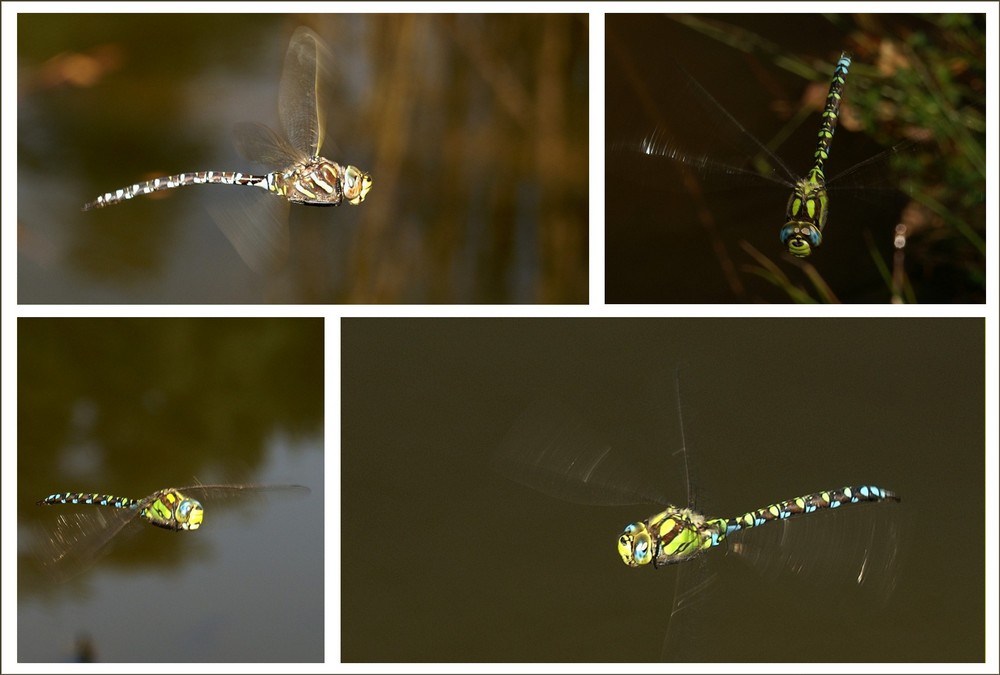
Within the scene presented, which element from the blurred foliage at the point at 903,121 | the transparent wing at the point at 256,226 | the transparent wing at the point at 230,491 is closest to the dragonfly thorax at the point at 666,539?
the blurred foliage at the point at 903,121

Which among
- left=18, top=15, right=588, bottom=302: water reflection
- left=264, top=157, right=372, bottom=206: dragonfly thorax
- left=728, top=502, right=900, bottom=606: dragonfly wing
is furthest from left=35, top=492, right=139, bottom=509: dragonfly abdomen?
left=728, top=502, right=900, bottom=606: dragonfly wing

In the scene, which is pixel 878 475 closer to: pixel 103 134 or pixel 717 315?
pixel 717 315

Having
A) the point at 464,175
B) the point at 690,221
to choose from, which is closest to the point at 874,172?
the point at 690,221

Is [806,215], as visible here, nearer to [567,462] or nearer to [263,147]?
[567,462]

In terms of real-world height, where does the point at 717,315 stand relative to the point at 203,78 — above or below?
below

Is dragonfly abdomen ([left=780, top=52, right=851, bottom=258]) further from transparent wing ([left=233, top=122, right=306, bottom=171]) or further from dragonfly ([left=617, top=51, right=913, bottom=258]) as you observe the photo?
transparent wing ([left=233, top=122, right=306, bottom=171])

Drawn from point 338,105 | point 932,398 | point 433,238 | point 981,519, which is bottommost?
point 981,519
